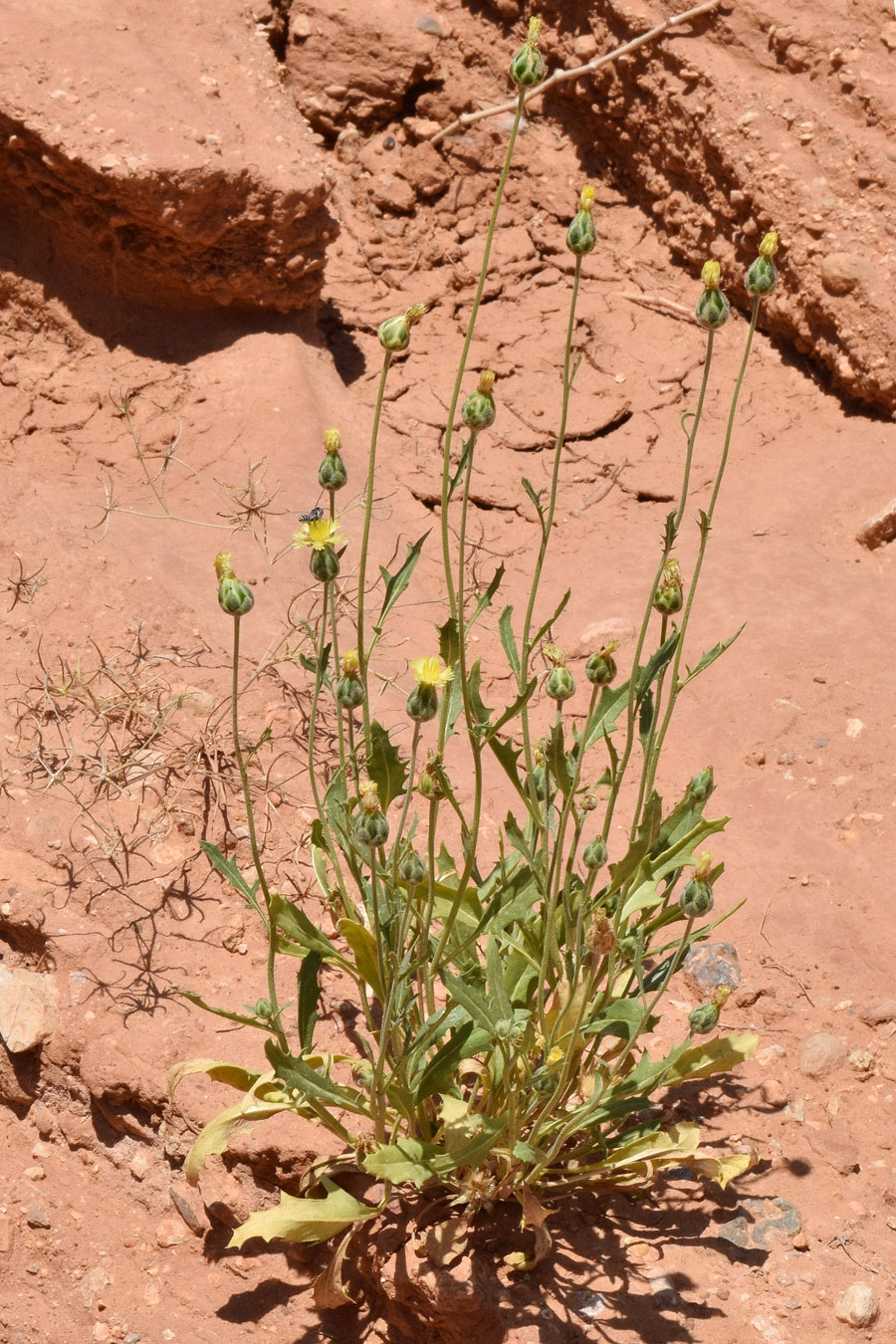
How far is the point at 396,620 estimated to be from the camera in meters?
3.82

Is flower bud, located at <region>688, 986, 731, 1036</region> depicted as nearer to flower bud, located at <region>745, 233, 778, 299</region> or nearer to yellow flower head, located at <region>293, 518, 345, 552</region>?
yellow flower head, located at <region>293, 518, 345, 552</region>

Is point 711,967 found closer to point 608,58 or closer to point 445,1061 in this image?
point 445,1061

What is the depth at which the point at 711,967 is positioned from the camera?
113 inches

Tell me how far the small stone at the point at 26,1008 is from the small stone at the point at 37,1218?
12.0 inches

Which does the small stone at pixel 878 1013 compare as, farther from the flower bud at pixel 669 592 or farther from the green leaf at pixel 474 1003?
the flower bud at pixel 669 592

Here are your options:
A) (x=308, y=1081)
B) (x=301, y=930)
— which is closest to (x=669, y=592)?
(x=301, y=930)

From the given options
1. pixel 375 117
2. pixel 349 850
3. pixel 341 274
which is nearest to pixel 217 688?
pixel 349 850

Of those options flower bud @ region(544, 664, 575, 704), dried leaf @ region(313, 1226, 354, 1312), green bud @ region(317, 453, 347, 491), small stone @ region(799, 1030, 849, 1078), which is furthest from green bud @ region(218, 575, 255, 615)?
small stone @ region(799, 1030, 849, 1078)

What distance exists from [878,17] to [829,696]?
2713mm

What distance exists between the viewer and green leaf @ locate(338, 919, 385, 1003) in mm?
2248

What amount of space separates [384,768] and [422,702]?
0.47 meters

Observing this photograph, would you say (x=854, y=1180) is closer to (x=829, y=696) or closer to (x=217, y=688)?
(x=829, y=696)

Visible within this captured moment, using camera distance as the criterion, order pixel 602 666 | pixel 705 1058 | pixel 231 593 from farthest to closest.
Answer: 1. pixel 705 1058
2. pixel 602 666
3. pixel 231 593

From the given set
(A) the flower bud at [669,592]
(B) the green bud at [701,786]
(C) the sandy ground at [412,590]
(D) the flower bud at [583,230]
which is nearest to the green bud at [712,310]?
(D) the flower bud at [583,230]
